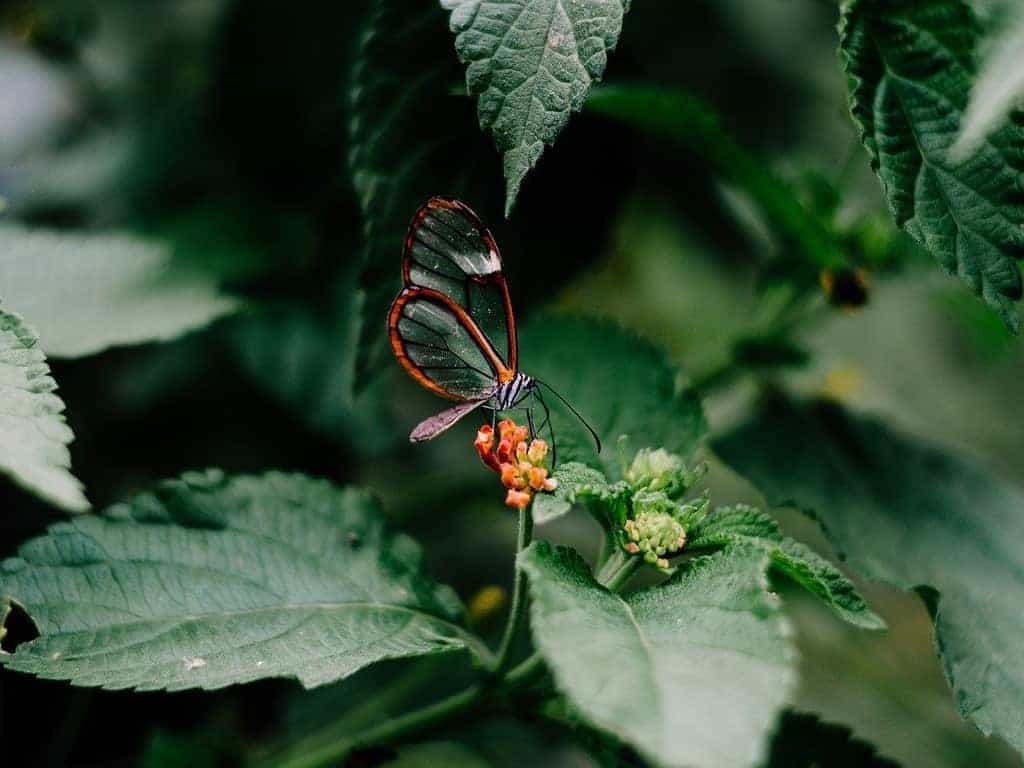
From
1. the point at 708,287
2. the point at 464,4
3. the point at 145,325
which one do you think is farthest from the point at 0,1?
the point at 708,287

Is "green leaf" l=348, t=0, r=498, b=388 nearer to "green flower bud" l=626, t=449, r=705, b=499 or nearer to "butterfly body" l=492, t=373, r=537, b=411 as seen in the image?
"butterfly body" l=492, t=373, r=537, b=411

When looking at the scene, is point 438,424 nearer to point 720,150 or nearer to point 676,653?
point 676,653

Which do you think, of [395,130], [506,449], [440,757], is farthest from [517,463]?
[440,757]

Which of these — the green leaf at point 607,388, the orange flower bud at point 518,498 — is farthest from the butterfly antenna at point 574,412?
the orange flower bud at point 518,498

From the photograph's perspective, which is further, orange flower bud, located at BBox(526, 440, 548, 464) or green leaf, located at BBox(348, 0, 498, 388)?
green leaf, located at BBox(348, 0, 498, 388)

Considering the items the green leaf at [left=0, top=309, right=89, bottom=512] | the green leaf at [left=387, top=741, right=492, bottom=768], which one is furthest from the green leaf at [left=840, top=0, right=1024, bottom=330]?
the green leaf at [left=387, top=741, right=492, bottom=768]

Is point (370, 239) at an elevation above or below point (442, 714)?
above

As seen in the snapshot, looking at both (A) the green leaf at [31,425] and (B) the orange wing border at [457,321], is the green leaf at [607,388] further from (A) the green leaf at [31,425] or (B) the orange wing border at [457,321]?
(A) the green leaf at [31,425]
